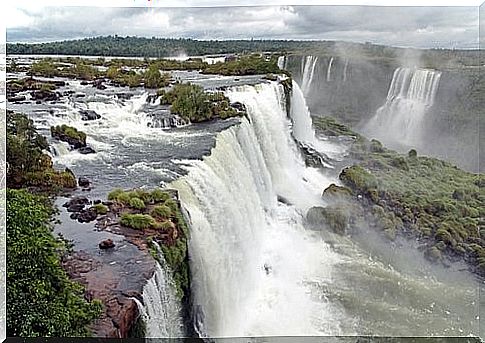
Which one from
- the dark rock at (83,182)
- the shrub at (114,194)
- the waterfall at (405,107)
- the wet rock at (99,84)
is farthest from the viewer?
the waterfall at (405,107)

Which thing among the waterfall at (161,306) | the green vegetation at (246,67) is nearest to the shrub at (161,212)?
the waterfall at (161,306)

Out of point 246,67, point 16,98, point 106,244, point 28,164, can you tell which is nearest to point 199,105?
point 16,98

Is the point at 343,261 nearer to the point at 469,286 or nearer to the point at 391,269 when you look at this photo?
the point at 391,269

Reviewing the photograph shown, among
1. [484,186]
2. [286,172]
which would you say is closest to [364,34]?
[286,172]

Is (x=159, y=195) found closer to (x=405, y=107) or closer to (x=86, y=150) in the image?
(x=86, y=150)

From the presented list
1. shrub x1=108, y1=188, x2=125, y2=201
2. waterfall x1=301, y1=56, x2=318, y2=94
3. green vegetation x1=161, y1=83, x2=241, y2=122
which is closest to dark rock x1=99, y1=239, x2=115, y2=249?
shrub x1=108, y1=188, x2=125, y2=201

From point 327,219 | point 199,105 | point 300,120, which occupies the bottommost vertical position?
point 327,219

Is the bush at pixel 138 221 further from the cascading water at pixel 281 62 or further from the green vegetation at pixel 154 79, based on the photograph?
the cascading water at pixel 281 62
